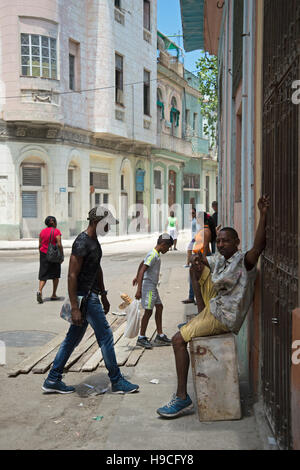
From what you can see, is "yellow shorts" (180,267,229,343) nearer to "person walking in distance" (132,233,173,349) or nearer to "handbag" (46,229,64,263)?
"person walking in distance" (132,233,173,349)

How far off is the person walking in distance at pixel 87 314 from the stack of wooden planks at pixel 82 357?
0.69m

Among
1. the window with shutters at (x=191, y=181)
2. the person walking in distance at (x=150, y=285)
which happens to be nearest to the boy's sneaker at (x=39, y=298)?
the person walking in distance at (x=150, y=285)

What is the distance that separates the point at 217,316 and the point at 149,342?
2.84 metres

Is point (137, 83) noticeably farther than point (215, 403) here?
Yes

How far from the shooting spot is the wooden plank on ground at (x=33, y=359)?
571 cm

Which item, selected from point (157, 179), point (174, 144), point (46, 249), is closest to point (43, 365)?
point (46, 249)

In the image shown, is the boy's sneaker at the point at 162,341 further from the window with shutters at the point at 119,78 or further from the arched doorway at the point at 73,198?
the window with shutters at the point at 119,78

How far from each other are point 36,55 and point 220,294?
68.4ft

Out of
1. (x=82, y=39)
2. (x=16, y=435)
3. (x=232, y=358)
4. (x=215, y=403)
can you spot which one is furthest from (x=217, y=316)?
(x=82, y=39)

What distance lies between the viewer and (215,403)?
4.12m

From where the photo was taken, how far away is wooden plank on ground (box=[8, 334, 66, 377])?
571cm

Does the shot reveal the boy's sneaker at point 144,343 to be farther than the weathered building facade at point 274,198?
Yes

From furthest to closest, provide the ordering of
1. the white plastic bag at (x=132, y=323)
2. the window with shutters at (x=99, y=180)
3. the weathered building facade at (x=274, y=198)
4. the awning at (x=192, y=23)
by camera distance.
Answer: the window with shutters at (x=99, y=180)
the awning at (x=192, y=23)
the white plastic bag at (x=132, y=323)
the weathered building facade at (x=274, y=198)
